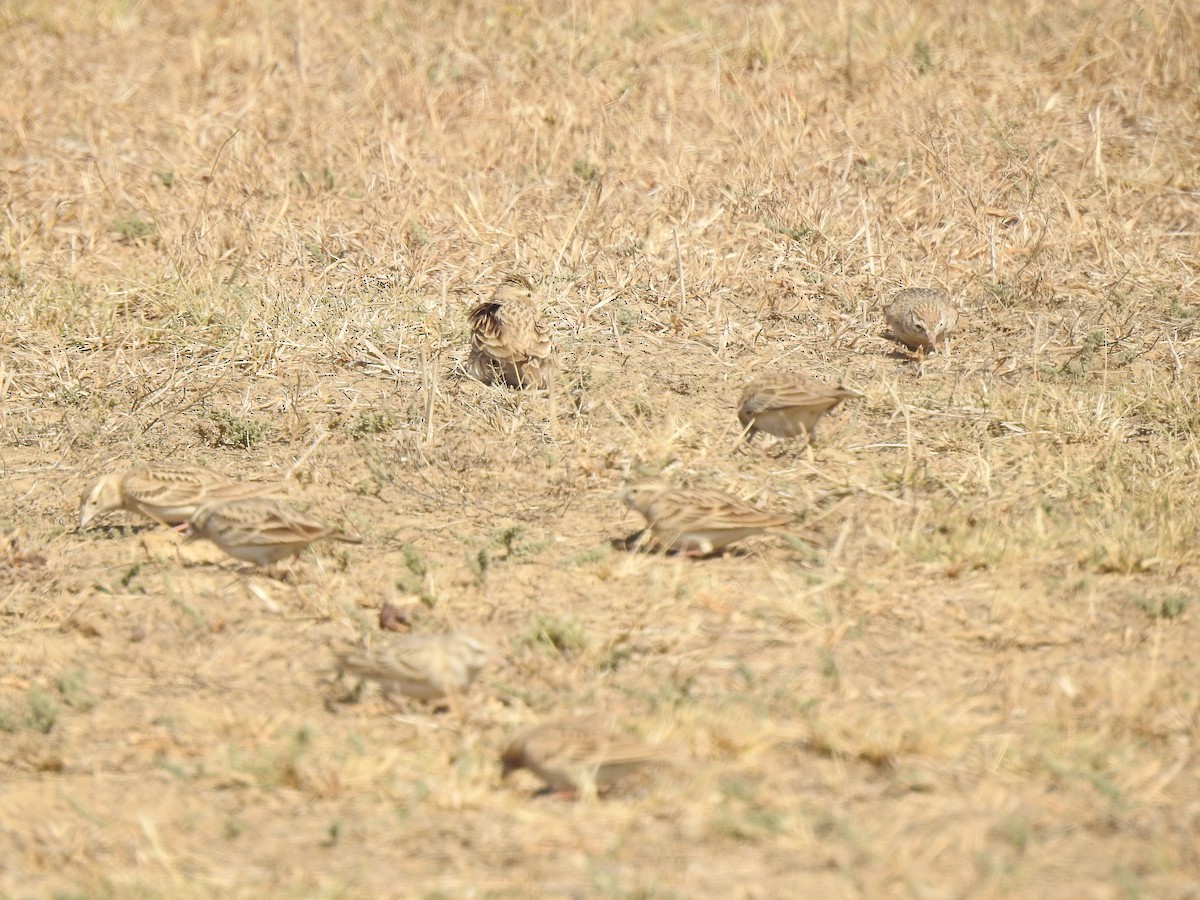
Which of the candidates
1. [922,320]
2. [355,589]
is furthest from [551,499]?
[922,320]

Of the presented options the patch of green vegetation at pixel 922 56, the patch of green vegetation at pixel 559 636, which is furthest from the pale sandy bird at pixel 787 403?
the patch of green vegetation at pixel 922 56

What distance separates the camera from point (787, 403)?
26.5 feet

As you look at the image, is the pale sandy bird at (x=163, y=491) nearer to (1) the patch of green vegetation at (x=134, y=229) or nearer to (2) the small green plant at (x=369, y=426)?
(2) the small green plant at (x=369, y=426)

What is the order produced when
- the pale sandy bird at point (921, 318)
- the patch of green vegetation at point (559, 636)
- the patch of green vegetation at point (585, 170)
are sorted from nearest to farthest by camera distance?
the patch of green vegetation at point (559, 636) → the pale sandy bird at point (921, 318) → the patch of green vegetation at point (585, 170)

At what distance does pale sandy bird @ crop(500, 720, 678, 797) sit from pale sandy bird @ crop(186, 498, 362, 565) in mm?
2062

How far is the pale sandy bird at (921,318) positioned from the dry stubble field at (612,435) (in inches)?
7.5

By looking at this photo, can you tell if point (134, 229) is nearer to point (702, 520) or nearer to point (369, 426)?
point (369, 426)

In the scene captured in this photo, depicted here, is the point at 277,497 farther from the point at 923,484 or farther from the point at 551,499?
the point at 923,484

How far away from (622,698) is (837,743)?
915mm

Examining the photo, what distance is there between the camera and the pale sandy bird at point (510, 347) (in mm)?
8953

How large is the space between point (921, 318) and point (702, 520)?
10.1 feet

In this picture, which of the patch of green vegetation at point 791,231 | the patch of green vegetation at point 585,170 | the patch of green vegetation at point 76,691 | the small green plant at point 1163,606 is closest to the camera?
the patch of green vegetation at point 76,691

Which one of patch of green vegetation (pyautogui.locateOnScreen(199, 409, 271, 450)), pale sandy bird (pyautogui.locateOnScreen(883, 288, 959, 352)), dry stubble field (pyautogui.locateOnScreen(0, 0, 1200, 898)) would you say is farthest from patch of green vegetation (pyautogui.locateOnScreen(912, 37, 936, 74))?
patch of green vegetation (pyautogui.locateOnScreen(199, 409, 271, 450))

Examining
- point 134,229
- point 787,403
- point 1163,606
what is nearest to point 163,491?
point 787,403
